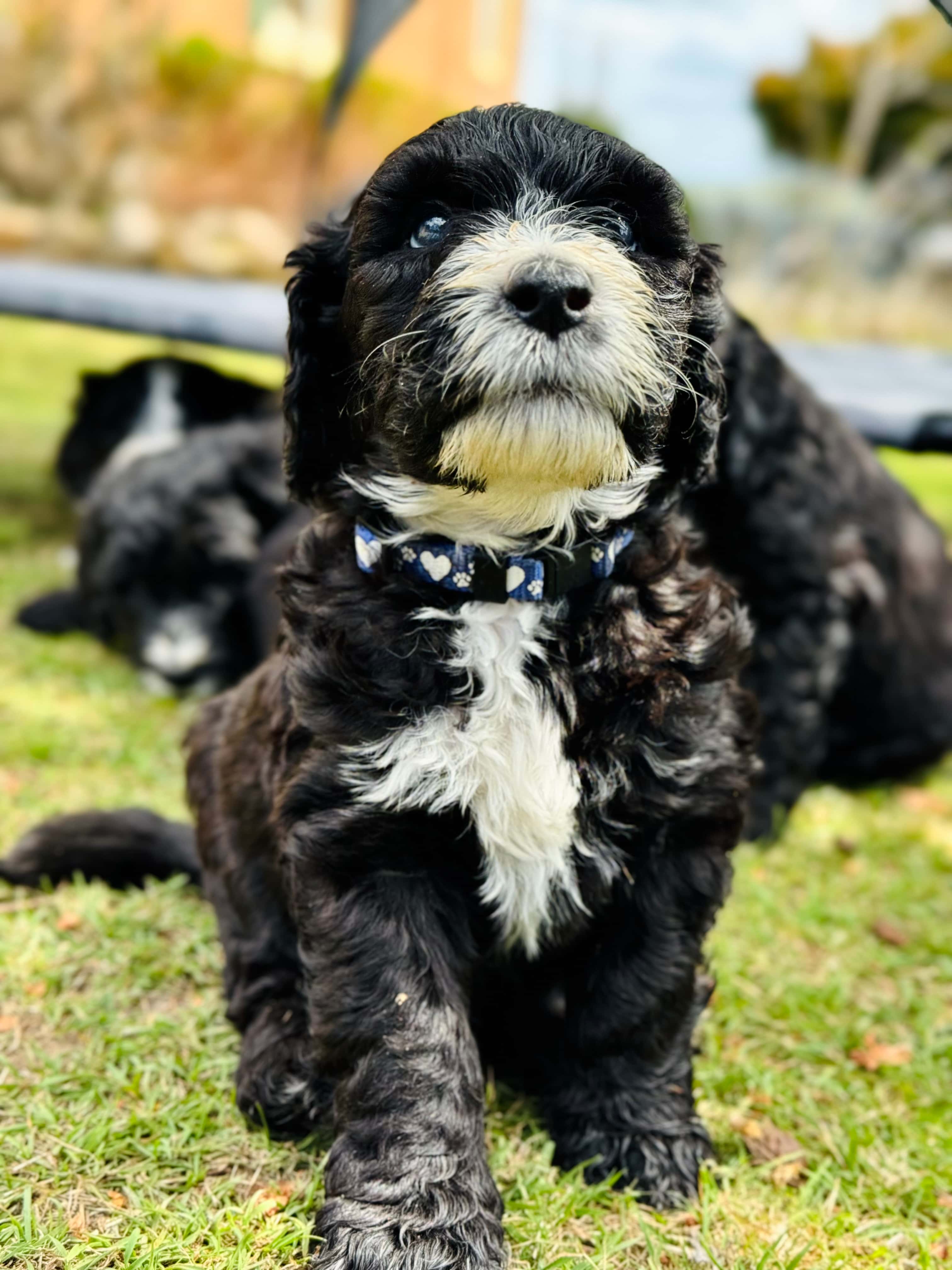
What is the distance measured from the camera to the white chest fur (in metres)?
2.09

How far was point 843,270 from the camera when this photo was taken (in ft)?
71.5

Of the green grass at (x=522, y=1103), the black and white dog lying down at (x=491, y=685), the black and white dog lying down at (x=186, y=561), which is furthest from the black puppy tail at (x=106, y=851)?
the black and white dog lying down at (x=186, y=561)

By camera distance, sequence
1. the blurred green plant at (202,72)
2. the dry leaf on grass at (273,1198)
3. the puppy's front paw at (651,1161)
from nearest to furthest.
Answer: the dry leaf on grass at (273,1198), the puppy's front paw at (651,1161), the blurred green plant at (202,72)

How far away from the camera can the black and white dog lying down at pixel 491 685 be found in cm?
196

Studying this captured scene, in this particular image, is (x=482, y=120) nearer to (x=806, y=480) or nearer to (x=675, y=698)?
(x=675, y=698)

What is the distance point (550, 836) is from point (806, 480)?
219 centimetres

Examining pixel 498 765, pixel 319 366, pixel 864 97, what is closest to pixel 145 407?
pixel 319 366

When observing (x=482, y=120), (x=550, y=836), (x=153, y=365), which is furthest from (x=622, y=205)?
(x=153, y=365)

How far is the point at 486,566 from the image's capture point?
7.23 feet

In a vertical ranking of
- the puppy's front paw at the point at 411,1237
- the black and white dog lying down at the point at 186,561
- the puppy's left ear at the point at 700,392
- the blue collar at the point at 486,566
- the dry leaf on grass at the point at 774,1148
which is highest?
the puppy's left ear at the point at 700,392

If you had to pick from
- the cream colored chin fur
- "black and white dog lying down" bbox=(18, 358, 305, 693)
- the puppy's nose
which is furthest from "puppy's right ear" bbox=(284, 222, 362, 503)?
"black and white dog lying down" bbox=(18, 358, 305, 693)

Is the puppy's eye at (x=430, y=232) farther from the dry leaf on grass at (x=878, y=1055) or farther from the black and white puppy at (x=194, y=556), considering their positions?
the black and white puppy at (x=194, y=556)

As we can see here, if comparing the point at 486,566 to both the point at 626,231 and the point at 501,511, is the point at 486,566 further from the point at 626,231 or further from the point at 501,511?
the point at 626,231

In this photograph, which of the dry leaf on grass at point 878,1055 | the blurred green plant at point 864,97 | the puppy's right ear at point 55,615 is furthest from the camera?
the blurred green plant at point 864,97
